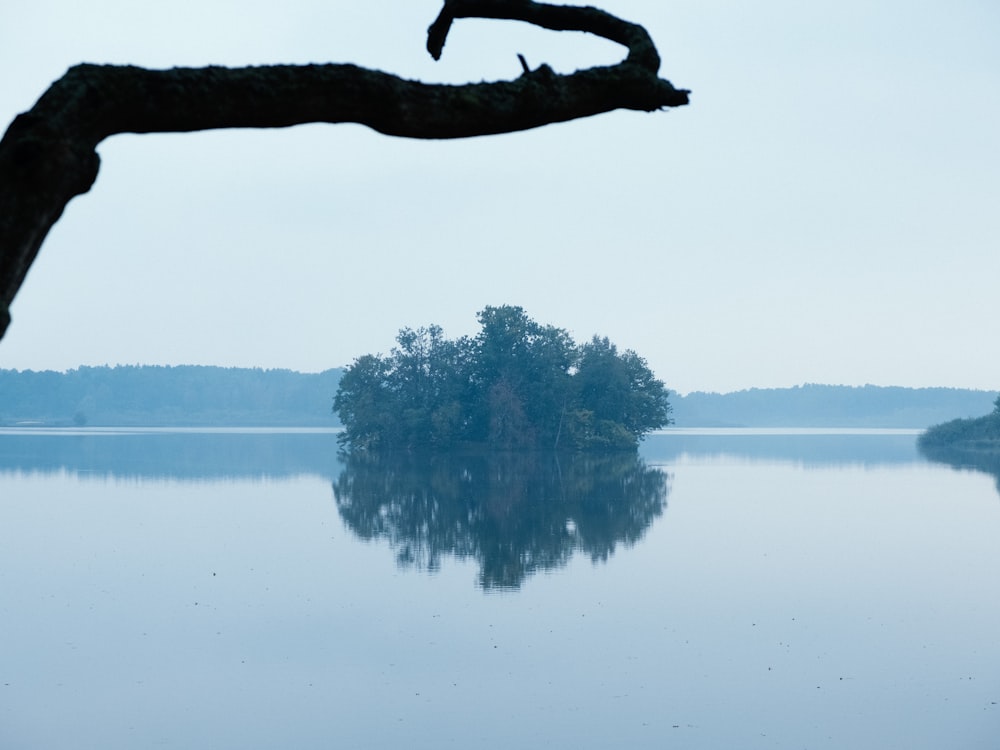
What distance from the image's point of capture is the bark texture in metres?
4.72

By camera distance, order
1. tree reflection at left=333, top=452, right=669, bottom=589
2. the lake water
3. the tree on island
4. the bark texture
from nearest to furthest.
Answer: the bark texture
the lake water
tree reflection at left=333, top=452, right=669, bottom=589
the tree on island

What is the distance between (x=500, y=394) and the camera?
8575 cm

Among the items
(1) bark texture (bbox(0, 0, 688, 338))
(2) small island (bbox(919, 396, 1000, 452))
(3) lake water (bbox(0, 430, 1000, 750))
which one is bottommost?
(3) lake water (bbox(0, 430, 1000, 750))

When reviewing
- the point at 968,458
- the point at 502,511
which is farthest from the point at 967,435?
the point at 502,511

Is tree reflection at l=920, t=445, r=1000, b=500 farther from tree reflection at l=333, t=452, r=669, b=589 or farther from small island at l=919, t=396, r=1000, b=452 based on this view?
tree reflection at l=333, t=452, r=669, b=589

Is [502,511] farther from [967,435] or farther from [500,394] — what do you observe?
[967,435]

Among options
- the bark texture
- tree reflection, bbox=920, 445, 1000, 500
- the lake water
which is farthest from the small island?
the bark texture

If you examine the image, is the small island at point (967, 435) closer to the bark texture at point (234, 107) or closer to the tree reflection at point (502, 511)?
the tree reflection at point (502, 511)

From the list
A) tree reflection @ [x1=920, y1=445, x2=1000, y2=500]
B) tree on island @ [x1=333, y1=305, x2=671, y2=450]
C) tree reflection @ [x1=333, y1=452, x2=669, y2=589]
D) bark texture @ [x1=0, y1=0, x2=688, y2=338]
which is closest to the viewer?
bark texture @ [x1=0, y1=0, x2=688, y2=338]

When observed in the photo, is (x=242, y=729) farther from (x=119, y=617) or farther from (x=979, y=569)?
(x=979, y=569)

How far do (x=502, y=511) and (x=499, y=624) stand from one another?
17.7 metres

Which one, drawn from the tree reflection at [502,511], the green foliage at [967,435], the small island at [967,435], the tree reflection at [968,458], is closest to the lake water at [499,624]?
the tree reflection at [502,511]

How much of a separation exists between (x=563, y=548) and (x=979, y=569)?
926 cm

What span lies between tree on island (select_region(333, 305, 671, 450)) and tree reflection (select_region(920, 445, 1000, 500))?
22259 millimetres
